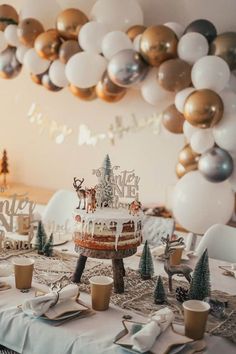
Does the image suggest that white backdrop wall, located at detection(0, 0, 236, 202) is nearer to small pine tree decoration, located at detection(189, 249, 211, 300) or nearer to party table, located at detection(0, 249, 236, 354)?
small pine tree decoration, located at detection(189, 249, 211, 300)

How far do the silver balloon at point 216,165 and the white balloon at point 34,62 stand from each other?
1345 mm

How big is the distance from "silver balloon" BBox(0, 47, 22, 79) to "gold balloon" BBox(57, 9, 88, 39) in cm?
49

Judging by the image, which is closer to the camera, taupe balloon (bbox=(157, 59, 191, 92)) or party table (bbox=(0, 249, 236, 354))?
party table (bbox=(0, 249, 236, 354))

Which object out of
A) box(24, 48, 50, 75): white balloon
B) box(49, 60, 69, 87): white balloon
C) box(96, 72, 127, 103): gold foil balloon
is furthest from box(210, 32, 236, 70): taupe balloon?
box(24, 48, 50, 75): white balloon

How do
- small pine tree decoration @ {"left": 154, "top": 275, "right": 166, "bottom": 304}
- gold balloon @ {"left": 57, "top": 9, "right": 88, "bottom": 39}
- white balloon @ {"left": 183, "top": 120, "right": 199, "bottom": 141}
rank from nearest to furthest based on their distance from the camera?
small pine tree decoration @ {"left": 154, "top": 275, "right": 166, "bottom": 304}
white balloon @ {"left": 183, "top": 120, "right": 199, "bottom": 141}
gold balloon @ {"left": 57, "top": 9, "right": 88, "bottom": 39}

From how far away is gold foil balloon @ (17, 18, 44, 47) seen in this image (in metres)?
3.51

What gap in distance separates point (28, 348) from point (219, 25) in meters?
2.72

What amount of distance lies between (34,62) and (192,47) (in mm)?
1189

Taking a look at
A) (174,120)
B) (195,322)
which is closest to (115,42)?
(174,120)

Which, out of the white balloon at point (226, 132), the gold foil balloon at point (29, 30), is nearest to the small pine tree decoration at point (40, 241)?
the white balloon at point (226, 132)

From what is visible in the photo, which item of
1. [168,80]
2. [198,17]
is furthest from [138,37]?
[198,17]

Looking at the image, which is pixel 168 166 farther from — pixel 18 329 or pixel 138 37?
pixel 18 329

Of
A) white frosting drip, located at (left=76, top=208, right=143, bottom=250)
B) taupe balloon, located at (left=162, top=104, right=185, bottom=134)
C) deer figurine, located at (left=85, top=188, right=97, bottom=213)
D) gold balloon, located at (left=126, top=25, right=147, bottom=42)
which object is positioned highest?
gold balloon, located at (left=126, top=25, right=147, bottom=42)

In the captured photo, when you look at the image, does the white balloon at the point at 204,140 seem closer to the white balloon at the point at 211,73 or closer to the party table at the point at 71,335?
the white balloon at the point at 211,73
